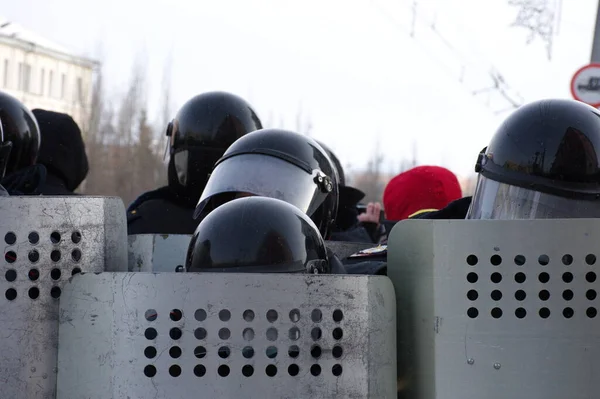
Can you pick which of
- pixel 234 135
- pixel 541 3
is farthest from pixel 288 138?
pixel 541 3

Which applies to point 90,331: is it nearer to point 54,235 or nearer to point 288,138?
point 54,235

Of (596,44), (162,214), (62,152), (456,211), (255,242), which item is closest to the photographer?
(255,242)

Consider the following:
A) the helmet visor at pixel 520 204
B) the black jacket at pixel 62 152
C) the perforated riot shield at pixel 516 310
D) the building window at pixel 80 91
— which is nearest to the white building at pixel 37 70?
the building window at pixel 80 91

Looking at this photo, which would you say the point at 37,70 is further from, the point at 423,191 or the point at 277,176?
the point at 277,176

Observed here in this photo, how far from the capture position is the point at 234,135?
536 cm

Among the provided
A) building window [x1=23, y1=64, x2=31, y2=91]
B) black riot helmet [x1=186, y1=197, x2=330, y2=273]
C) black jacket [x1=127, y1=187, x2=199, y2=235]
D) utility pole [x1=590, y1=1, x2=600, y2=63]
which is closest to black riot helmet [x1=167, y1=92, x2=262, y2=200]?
black jacket [x1=127, y1=187, x2=199, y2=235]

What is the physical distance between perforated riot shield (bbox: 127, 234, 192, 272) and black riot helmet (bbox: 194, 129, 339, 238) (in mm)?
376

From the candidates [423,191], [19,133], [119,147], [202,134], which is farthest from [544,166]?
[119,147]

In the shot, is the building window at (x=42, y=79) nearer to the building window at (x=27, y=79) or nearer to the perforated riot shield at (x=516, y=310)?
the building window at (x=27, y=79)

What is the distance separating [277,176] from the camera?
150 inches

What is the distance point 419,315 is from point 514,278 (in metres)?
0.25

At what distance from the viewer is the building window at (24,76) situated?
3969 centimetres

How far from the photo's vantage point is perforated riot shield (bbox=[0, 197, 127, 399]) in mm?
2459

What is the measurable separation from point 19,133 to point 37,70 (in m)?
36.9
